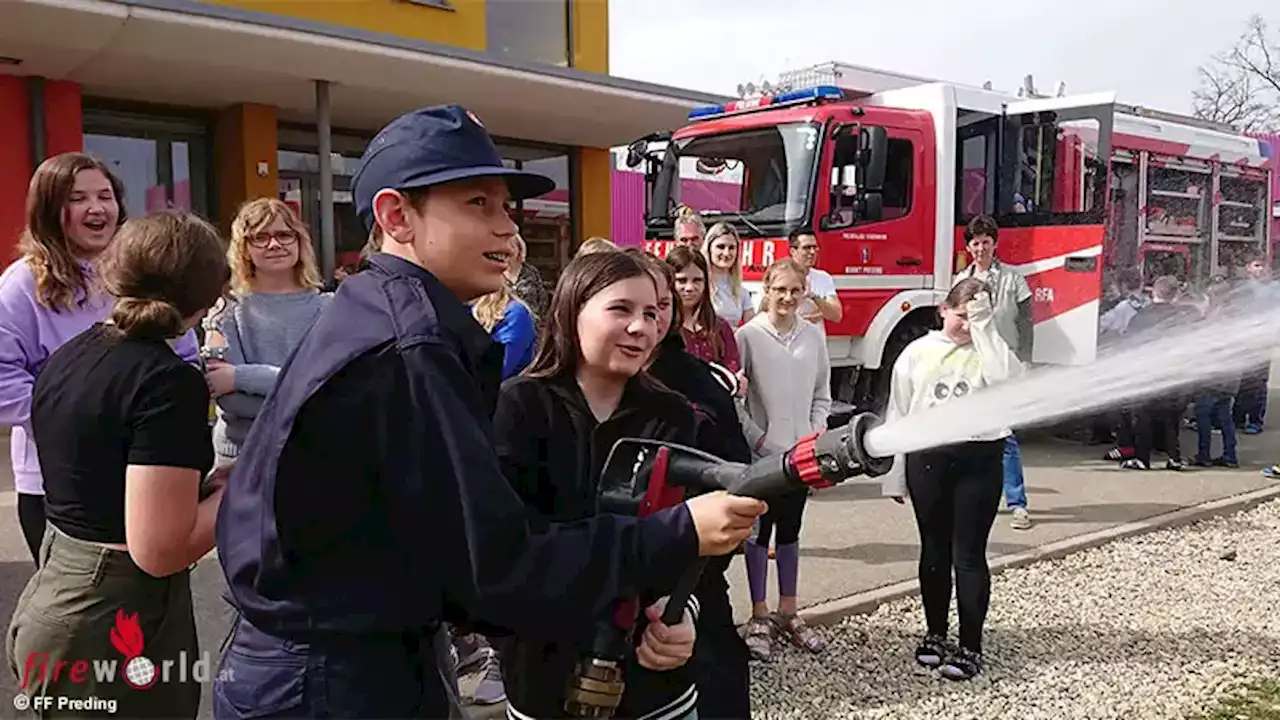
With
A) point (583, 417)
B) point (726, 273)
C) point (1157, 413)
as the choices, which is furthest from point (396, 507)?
point (1157, 413)

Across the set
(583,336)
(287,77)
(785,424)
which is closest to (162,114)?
(287,77)

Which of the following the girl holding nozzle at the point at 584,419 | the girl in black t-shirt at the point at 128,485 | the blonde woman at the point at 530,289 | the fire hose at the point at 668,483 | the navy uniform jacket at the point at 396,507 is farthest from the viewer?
the blonde woman at the point at 530,289

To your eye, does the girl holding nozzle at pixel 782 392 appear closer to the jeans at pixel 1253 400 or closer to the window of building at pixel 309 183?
the window of building at pixel 309 183

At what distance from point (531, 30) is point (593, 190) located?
2.30m

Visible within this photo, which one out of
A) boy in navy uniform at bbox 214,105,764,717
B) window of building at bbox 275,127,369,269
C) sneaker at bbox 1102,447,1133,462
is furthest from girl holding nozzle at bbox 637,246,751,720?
window of building at bbox 275,127,369,269

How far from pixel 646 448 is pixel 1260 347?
369 cm

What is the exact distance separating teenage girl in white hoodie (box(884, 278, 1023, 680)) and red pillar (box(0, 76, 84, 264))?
26.6 feet

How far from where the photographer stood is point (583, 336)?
2484 millimetres

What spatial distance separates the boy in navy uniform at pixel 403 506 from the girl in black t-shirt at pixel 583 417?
595 mm

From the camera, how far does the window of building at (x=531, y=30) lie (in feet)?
40.9

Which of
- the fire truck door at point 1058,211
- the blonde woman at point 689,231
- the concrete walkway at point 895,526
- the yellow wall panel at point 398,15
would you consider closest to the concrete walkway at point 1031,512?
the concrete walkway at point 895,526

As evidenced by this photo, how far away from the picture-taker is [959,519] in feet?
14.8

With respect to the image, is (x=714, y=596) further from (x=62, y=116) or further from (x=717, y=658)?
(x=62, y=116)

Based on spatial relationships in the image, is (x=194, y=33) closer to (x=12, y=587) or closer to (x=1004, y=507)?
(x=12, y=587)
